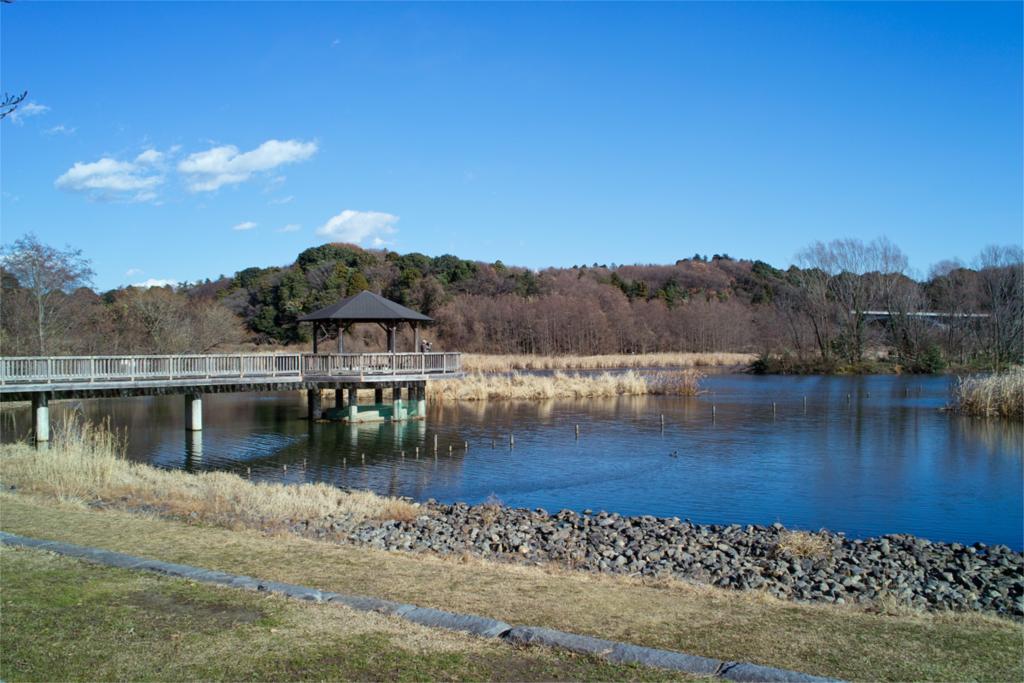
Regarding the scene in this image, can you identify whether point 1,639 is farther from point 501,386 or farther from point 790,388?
point 790,388

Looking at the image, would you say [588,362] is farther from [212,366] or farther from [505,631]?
[505,631]

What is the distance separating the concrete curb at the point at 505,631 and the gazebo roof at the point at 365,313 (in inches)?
887

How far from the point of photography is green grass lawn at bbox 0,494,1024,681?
6.22m

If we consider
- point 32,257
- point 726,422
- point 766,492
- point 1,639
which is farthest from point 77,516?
point 32,257

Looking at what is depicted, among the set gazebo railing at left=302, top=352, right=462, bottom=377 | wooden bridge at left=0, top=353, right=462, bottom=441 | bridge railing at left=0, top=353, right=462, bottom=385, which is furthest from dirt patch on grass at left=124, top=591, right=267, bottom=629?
gazebo railing at left=302, top=352, right=462, bottom=377

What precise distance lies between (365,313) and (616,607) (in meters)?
24.2

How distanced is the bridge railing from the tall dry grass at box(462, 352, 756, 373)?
14748mm

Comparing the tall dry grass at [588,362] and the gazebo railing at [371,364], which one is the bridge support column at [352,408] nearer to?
the gazebo railing at [371,364]

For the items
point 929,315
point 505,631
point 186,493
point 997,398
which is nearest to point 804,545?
point 505,631

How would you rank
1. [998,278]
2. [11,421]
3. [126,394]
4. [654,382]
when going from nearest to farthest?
[126,394]
[11,421]
[654,382]
[998,278]

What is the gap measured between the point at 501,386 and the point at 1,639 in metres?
34.6

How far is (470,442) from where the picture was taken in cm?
2580

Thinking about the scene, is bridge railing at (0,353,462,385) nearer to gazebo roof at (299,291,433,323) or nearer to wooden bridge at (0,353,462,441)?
wooden bridge at (0,353,462,441)

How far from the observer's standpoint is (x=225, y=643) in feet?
19.4
